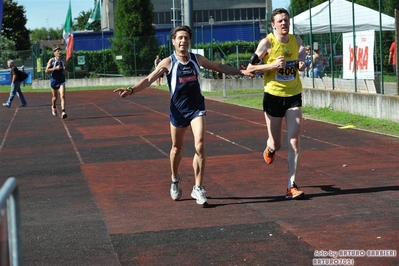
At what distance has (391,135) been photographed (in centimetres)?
1565

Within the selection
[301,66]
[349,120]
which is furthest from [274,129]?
[349,120]

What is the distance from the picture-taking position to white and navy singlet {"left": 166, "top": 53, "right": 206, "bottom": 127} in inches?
369

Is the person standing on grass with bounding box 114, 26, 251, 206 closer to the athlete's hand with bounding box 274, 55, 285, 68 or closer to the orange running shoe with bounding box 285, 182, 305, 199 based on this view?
the athlete's hand with bounding box 274, 55, 285, 68

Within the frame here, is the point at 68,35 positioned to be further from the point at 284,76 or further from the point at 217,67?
the point at 284,76

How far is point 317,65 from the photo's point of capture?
81.5 ft

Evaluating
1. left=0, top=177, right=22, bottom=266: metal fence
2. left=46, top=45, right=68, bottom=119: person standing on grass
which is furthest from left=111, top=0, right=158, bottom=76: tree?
left=0, top=177, right=22, bottom=266: metal fence

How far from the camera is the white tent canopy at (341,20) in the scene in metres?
21.2

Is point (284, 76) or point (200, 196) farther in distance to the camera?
point (284, 76)

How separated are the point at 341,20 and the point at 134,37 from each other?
99.0 feet

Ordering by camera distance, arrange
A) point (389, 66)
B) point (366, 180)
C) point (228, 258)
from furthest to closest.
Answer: point (389, 66), point (366, 180), point (228, 258)

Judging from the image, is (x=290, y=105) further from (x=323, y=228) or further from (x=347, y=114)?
(x=347, y=114)

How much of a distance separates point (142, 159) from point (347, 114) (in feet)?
27.0

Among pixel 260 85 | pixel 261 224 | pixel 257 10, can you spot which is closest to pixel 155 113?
pixel 260 85

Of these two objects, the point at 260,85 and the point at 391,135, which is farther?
the point at 260,85
